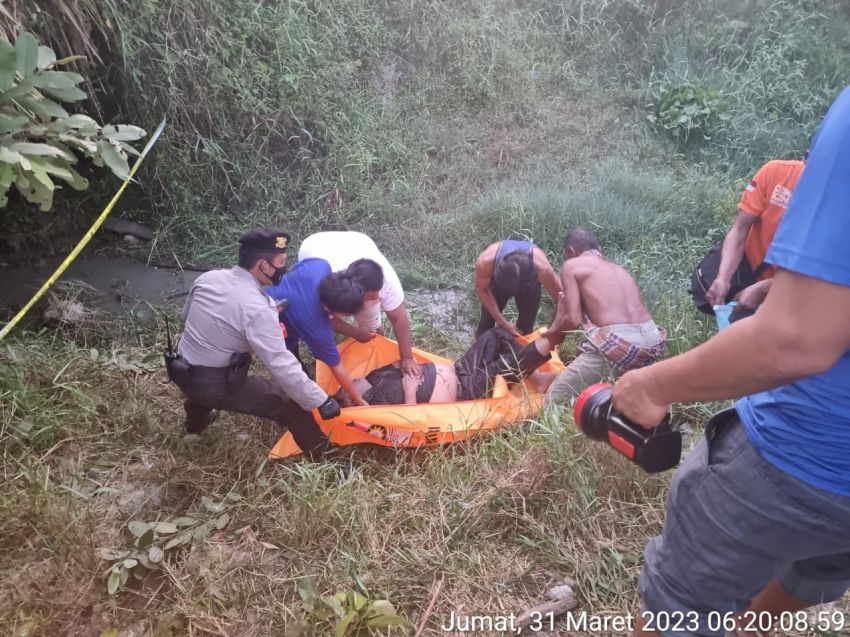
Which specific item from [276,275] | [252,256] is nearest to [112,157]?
[252,256]

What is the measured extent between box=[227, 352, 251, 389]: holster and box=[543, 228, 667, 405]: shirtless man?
5.07 ft

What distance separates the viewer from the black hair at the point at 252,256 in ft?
8.89

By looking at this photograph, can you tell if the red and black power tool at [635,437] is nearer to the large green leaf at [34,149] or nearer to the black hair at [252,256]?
the black hair at [252,256]

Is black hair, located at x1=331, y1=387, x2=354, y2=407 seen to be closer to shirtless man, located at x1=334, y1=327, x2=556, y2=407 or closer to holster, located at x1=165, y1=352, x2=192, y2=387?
shirtless man, located at x1=334, y1=327, x2=556, y2=407

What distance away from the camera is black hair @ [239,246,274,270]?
107 inches

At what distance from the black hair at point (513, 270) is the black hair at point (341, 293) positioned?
90cm

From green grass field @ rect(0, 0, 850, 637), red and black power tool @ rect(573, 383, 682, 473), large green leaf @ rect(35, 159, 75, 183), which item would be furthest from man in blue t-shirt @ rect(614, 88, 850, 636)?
large green leaf @ rect(35, 159, 75, 183)

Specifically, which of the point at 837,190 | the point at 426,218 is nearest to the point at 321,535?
the point at 837,190

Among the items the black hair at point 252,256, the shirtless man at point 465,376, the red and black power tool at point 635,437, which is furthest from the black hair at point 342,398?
the red and black power tool at point 635,437

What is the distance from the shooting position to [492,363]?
3.43m

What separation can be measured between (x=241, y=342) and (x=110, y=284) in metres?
2.30

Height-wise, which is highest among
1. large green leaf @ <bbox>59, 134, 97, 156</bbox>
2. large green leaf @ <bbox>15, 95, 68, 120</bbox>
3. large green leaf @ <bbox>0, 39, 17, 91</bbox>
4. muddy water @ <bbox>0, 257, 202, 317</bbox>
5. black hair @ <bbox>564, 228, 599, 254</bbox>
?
large green leaf @ <bbox>0, 39, 17, 91</bbox>

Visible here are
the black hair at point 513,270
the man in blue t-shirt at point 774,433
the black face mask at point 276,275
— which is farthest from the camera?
the black hair at point 513,270

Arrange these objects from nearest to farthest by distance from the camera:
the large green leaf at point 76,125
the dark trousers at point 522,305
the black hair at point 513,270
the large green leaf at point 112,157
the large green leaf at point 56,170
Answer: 1. the large green leaf at point 56,170
2. the large green leaf at point 76,125
3. the large green leaf at point 112,157
4. the black hair at point 513,270
5. the dark trousers at point 522,305
